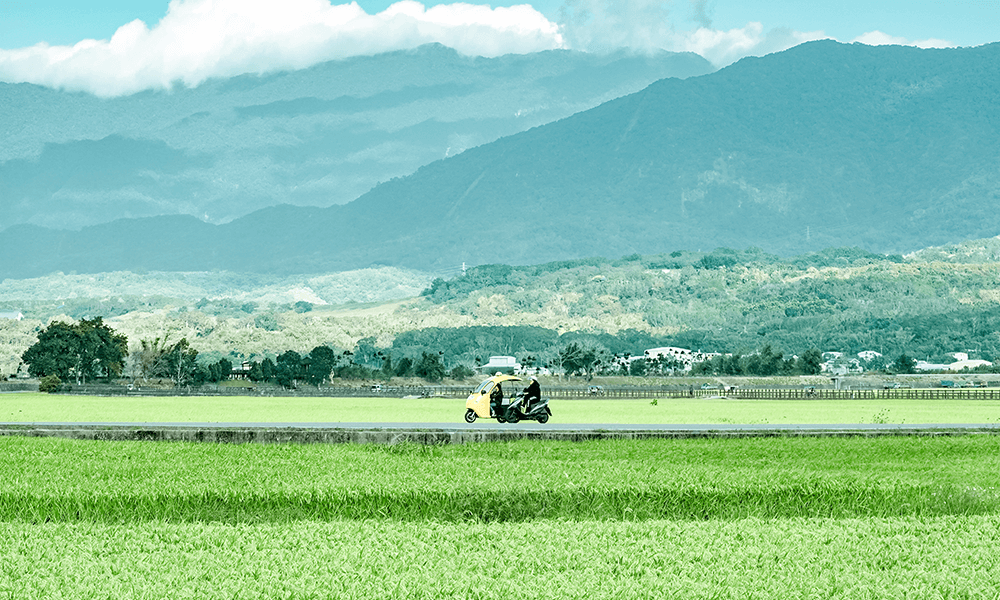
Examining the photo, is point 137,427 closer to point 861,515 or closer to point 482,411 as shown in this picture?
point 482,411

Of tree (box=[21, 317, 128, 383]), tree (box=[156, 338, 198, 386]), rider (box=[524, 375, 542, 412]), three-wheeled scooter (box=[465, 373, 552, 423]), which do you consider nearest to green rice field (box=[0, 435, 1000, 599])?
three-wheeled scooter (box=[465, 373, 552, 423])

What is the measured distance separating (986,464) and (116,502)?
2142 centimetres

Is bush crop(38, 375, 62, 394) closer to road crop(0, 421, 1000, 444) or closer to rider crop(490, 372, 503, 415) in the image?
rider crop(490, 372, 503, 415)

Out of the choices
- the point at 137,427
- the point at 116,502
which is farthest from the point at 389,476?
the point at 137,427

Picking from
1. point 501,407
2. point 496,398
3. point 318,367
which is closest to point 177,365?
point 318,367

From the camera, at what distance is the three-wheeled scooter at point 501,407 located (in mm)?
43594

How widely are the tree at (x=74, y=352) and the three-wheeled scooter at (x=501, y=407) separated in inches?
4651

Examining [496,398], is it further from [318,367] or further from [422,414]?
[318,367]

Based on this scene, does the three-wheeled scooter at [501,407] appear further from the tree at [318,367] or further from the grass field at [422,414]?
the tree at [318,367]

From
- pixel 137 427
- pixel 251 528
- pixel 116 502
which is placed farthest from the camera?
pixel 137 427

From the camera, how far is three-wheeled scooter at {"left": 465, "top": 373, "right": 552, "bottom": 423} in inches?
1716

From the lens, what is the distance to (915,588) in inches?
564

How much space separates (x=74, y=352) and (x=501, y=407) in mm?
125097

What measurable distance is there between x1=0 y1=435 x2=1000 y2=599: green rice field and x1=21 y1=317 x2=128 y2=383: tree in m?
128
